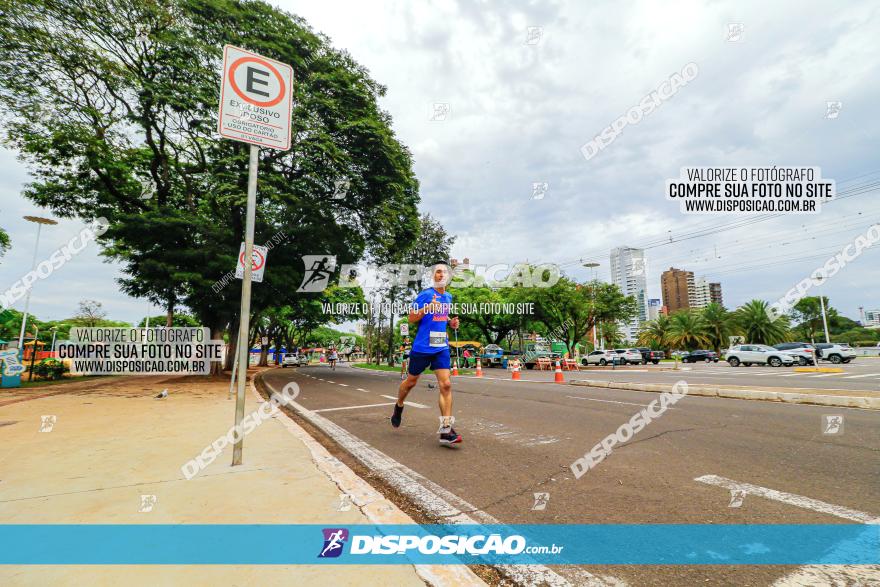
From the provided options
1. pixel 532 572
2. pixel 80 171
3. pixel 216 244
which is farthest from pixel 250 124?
pixel 80 171

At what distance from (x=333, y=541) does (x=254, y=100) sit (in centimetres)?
400

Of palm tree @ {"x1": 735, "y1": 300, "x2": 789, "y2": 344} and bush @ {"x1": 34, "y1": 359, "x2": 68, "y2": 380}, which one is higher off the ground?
palm tree @ {"x1": 735, "y1": 300, "x2": 789, "y2": 344}

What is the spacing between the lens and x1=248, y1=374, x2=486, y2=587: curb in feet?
6.09

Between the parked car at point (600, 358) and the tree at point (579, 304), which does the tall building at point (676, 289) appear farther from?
the parked car at point (600, 358)

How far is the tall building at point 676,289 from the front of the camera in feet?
299

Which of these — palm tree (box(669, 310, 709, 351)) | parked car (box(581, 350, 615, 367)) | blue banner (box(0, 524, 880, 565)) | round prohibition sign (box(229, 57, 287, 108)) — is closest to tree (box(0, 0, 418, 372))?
round prohibition sign (box(229, 57, 287, 108))

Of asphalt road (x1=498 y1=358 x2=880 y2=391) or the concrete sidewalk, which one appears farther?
asphalt road (x1=498 y1=358 x2=880 y2=391)

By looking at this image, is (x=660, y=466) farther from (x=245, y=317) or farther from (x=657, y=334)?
(x=657, y=334)

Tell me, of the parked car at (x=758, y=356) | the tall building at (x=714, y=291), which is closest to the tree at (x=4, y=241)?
the parked car at (x=758, y=356)

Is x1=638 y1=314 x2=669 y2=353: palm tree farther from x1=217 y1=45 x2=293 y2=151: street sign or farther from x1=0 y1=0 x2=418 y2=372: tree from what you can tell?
x1=217 y1=45 x2=293 y2=151: street sign

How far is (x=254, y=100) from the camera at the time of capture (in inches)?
158

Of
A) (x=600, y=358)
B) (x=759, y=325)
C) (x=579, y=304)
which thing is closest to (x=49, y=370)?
(x=579, y=304)

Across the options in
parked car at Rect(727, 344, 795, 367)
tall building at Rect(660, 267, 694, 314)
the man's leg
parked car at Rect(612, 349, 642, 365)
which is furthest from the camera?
tall building at Rect(660, 267, 694, 314)

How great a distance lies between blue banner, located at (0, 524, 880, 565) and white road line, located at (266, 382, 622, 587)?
10 cm
